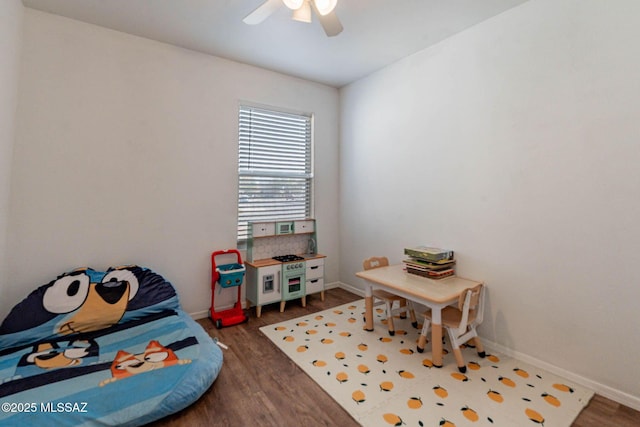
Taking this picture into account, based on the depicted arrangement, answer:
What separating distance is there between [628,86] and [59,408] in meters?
3.97

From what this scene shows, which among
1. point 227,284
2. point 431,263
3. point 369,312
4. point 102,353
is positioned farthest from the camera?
point 227,284

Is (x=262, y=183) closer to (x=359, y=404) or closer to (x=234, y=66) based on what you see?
(x=234, y=66)

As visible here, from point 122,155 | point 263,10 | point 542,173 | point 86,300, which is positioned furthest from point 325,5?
point 86,300

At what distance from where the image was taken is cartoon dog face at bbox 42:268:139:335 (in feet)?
7.58

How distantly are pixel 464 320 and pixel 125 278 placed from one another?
3017 mm

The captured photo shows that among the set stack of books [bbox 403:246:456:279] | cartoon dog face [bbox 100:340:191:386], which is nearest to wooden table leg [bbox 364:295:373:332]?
stack of books [bbox 403:246:456:279]

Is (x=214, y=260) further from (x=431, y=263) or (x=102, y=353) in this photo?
(x=431, y=263)

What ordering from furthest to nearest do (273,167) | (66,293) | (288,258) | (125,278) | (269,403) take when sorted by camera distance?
1. (273,167)
2. (288,258)
3. (125,278)
4. (66,293)
5. (269,403)

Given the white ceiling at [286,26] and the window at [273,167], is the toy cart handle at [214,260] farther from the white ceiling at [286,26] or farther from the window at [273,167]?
the white ceiling at [286,26]

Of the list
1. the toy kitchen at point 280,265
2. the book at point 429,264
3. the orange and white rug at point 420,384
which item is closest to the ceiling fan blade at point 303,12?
the toy kitchen at point 280,265

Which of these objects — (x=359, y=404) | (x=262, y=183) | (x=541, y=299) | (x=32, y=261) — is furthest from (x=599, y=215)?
(x=32, y=261)

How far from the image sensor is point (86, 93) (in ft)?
8.80

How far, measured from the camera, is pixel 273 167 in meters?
3.83

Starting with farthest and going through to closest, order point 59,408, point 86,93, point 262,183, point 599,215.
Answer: point 262,183, point 86,93, point 599,215, point 59,408
